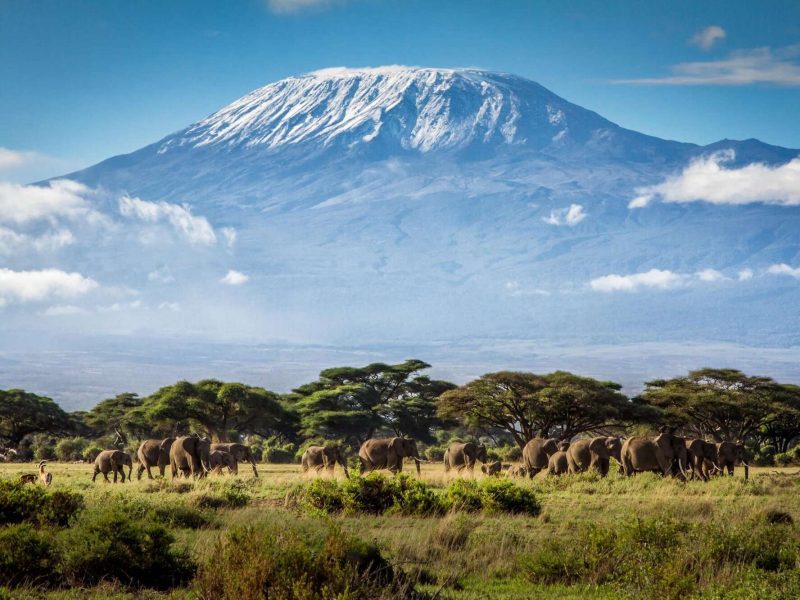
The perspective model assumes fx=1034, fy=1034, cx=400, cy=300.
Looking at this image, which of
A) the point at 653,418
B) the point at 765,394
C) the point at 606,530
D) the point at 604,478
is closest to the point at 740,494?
the point at 604,478

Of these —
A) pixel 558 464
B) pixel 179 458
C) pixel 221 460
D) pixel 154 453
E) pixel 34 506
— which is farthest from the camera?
pixel 154 453

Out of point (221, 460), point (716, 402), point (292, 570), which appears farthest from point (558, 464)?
point (716, 402)

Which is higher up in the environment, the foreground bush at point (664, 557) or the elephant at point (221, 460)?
the foreground bush at point (664, 557)

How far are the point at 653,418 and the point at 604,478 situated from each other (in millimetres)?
19523

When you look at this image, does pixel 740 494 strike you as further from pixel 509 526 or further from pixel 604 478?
pixel 509 526

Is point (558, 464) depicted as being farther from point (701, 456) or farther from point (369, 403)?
point (369, 403)

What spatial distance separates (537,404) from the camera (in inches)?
1704

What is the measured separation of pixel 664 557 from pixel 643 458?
1529 centimetres

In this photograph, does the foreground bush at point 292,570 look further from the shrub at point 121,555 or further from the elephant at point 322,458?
the elephant at point 322,458

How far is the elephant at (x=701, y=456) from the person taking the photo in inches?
1104

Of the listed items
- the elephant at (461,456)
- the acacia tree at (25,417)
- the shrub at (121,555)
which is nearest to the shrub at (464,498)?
the shrub at (121,555)

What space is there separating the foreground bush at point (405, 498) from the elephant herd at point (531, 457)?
7.97 meters

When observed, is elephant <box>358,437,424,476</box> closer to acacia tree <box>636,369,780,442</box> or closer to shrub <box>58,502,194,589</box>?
shrub <box>58,502,194,589</box>

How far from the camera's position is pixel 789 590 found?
11070 mm
